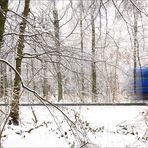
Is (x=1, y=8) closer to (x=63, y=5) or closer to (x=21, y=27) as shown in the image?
(x=21, y=27)

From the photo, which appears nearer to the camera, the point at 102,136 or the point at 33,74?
the point at 33,74

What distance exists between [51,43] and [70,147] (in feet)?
14.4

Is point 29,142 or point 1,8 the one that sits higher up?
point 1,8

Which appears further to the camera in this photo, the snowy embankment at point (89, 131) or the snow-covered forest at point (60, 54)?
the snowy embankment at point (89, 131)

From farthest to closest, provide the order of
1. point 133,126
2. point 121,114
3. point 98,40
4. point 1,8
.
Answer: point 121,114, point 133,126, point 1,8, point 98,40

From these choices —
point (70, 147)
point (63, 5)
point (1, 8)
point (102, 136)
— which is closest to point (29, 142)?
point (70, 147)

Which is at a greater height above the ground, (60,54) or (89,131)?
(60,54)

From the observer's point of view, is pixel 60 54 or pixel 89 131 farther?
pixel 89 131

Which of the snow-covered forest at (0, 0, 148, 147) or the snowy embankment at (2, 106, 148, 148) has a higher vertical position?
the snow-covered forest at (0, 0, 148, 147)

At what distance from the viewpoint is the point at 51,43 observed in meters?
5.79

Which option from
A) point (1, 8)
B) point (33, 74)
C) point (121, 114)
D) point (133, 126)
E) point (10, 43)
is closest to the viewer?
point (1, 8)

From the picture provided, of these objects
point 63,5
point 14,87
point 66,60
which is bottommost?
point 14,87

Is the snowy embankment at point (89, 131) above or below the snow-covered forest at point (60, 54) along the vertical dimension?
below

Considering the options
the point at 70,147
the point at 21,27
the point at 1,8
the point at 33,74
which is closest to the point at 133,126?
the point at 70,147
